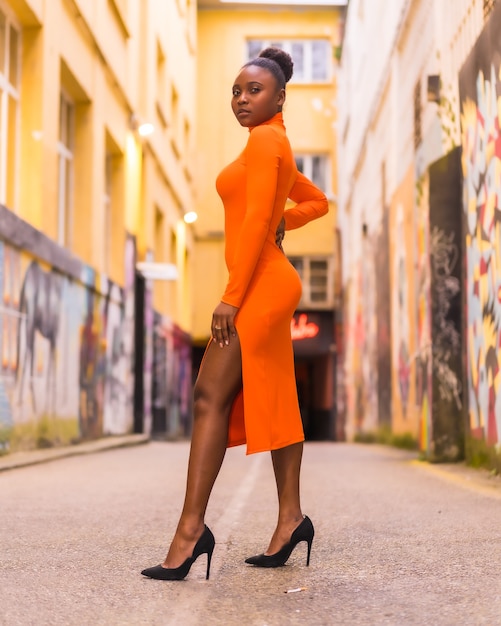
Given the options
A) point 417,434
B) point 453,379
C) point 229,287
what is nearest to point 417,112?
point 417,434

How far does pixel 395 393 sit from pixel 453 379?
6272 millimetres

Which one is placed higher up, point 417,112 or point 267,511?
point 417,112

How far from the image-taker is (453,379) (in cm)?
851

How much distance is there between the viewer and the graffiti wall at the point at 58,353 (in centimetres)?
955

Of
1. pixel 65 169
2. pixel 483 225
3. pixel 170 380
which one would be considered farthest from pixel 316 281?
pixel 483 225

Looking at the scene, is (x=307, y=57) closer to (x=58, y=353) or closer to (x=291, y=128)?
(x=291, y=128)

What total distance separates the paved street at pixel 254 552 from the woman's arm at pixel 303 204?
1.31 m

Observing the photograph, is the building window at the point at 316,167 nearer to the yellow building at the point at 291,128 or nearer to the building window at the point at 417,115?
the yellow building at the point at 291,128

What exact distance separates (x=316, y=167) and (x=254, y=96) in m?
25.1

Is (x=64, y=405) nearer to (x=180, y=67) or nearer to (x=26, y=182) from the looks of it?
(x=26, y=182)

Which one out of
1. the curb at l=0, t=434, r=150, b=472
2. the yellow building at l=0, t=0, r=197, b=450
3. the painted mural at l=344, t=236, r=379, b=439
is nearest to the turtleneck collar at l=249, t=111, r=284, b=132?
the curb at l=0, t=434, r=150, b=472

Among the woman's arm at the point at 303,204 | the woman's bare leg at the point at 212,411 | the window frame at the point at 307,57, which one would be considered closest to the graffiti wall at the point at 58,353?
the woman's arm at the point at 303,204

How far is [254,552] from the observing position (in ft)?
12.8

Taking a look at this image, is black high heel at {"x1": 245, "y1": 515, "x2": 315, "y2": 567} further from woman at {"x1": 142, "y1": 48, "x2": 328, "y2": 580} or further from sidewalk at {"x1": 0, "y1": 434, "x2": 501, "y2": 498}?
sidewalk at {"x1": 0, "y1": 434, "x2": 501, "y2": 498}
